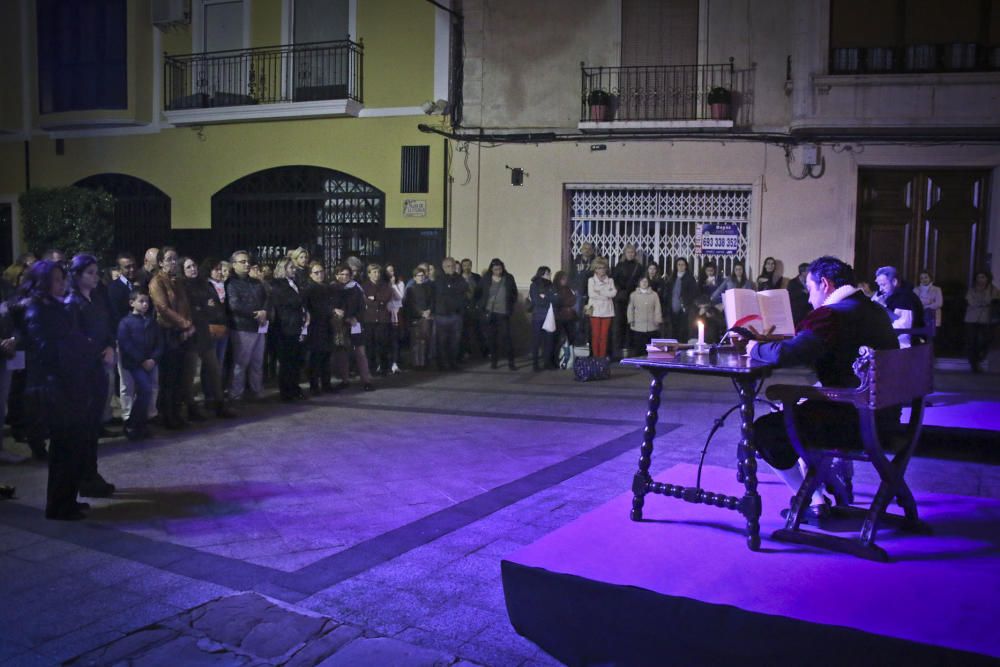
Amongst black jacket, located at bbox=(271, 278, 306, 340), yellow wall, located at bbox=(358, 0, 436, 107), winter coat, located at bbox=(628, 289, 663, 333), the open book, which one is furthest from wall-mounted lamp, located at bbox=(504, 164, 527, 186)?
the open book

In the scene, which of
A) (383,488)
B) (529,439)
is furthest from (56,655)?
(529,439)

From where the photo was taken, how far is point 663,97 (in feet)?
51.0

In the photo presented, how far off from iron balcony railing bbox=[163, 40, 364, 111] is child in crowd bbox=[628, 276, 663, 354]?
6428 millimetres

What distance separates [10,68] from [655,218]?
14478 millimetres

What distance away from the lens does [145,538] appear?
5.38m

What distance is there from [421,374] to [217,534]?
25.5 feet

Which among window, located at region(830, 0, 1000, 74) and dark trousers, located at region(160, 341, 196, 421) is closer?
dark trousers, located at region(160, 341, 196, 421)

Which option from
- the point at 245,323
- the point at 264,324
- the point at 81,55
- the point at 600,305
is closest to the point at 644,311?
the point at 600,305

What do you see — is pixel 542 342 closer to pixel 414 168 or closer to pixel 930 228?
pixel 414 168

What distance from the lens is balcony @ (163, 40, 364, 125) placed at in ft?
54.9

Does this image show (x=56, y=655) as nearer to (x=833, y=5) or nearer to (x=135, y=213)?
(x=833, y=5)

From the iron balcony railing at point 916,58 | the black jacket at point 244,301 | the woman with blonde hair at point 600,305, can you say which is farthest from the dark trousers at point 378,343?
the iron balcony railing at point 916,58

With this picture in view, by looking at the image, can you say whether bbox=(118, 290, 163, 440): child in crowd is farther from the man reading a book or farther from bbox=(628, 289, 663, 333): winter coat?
bbox=(628, 289, 663, 333): winter coat

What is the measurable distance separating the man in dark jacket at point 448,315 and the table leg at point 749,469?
9213mm
